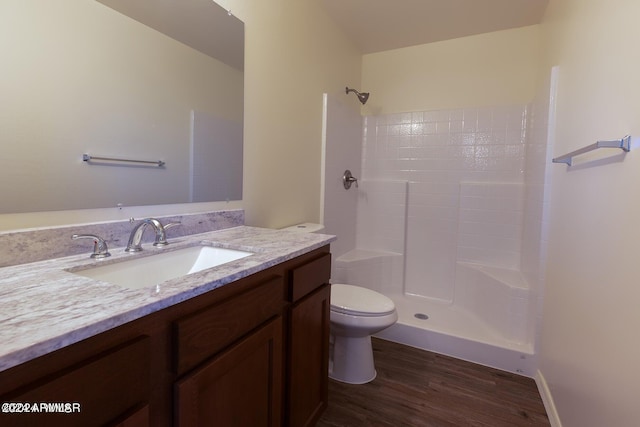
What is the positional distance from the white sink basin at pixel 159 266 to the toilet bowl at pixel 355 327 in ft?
2.52

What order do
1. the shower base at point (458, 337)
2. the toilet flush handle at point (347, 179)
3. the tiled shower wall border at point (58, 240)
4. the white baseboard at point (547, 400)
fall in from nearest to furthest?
1. the tiled shower wall border at point (58, 240)
2. the white baseboard at point (547, 400)
3. the shower base at point (458, 337)
4. the toilet flush handle at point (347, 179)

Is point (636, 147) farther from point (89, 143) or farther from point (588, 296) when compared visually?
point (89, 143)

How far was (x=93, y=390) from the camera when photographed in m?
0.49

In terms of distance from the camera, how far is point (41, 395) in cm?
43

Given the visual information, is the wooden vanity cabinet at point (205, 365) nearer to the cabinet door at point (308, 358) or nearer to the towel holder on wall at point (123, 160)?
the cabinet door at point (308, 358)

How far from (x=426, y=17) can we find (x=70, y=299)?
2.61 meters

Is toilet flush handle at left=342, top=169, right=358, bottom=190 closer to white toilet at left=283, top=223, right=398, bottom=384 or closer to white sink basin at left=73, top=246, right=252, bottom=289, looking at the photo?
white toilet at left=283, top=223, right=398, bottom=384

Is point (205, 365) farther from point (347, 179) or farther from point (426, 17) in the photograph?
point (426, 17)

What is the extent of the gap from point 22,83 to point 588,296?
6.20 ft

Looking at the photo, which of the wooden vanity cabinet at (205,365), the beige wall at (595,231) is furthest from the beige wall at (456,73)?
the wooden vanity cabinet at (205,365)

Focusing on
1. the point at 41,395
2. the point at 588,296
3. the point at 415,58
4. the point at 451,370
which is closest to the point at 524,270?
the point at 451,370

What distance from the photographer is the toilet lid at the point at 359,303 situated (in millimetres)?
1630

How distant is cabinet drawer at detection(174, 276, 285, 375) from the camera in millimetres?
662

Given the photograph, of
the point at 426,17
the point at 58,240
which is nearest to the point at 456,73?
the point at 426,17
